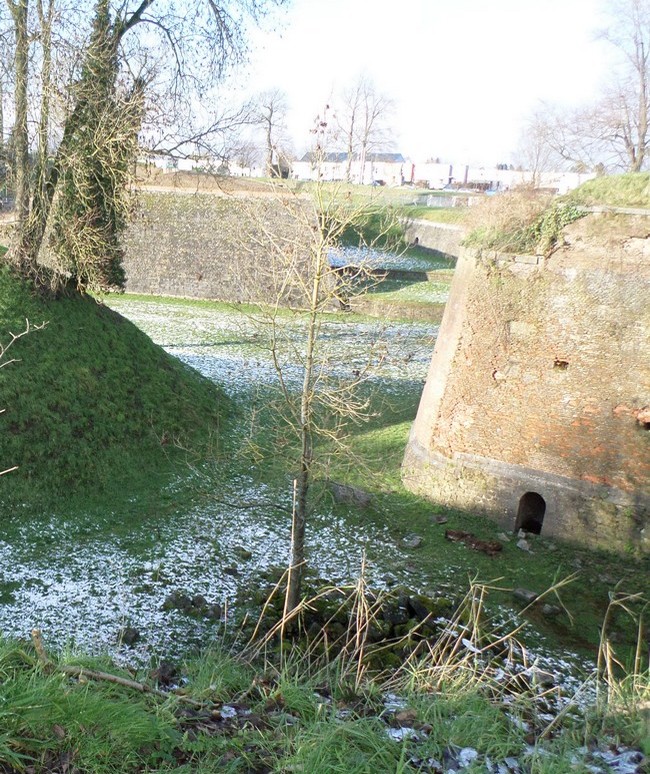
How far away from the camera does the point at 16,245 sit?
12789 mm

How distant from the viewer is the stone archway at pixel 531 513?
34.8 ft

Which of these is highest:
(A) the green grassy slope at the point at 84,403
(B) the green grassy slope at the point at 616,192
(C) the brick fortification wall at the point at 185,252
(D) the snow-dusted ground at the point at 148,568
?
(B) the green grassy slope at the point at 616,192

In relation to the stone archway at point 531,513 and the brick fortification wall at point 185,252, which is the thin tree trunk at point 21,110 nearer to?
the stone archway at point 531,513

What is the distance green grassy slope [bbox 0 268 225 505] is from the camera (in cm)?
1047

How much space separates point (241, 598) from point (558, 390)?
5.02 meters

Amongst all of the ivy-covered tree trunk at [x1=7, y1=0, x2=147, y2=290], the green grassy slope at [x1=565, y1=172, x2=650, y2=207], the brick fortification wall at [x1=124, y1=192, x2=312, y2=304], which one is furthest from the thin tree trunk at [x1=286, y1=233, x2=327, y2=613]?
the brick fortification wall at [x1=124, y1=192, x2=312, y2=304]

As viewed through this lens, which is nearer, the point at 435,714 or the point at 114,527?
the point at 435,714

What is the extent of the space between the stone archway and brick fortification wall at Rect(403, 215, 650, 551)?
32 mm

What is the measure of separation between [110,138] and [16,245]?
8.03 ft

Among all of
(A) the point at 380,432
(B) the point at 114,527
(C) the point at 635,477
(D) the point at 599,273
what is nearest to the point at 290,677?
(B) the point at 114,527

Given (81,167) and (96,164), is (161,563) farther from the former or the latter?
(96,164)

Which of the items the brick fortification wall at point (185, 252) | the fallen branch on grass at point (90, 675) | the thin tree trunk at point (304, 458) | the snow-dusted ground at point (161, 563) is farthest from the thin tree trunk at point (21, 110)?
the brick fortification wall at point (185, 252)

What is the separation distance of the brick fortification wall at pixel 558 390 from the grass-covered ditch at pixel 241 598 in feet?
1.78

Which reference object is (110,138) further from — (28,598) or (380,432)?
(28,598)
